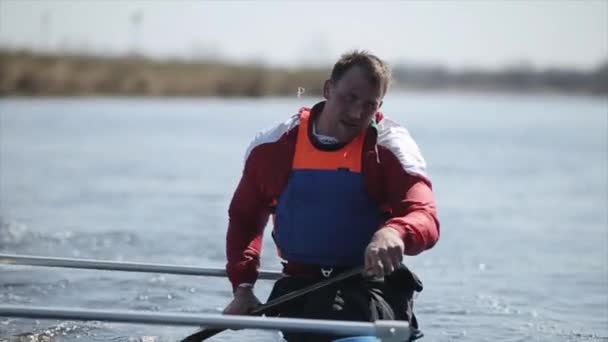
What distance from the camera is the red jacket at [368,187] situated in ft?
13.1

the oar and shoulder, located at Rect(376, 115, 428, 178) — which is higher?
shoulder, located at Rect(376, 115, 428, 178)

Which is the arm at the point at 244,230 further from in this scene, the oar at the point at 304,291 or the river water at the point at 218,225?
the river water at the point at 218,225

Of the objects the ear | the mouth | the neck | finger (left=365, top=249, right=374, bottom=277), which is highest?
the ear

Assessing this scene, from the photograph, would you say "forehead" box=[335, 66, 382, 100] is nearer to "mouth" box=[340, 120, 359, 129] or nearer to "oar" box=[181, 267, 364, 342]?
"mouth" box=[340, 120, 359, 129]

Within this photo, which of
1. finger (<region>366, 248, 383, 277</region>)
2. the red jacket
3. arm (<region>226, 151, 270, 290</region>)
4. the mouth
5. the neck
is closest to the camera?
finger (<region>366, 248, 383, 277</region>)

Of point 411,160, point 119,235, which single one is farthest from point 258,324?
point 119,235

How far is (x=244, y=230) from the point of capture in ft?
14.6

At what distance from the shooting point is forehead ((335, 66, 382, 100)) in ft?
13.3

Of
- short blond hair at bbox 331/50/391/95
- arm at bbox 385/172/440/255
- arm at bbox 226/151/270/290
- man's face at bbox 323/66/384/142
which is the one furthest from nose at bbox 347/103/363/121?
arm at bbox 226/151/270/290

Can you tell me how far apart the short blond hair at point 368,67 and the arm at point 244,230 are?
21.6 inches

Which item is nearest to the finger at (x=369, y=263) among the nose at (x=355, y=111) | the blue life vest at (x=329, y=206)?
the blue life vest at (x=329, y=206)

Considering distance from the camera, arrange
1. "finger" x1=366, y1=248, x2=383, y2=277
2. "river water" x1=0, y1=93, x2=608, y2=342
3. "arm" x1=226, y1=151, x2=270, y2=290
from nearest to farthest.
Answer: "finger" x1=366, y1=248, x2=383, y2=277 → "arm" x1=226, y1=151, x2=270, y2=290 → "river water" x1=0, y1=93, x2=608, y2=342

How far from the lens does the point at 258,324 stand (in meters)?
3.76

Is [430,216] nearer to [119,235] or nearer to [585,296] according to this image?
[585,296]
